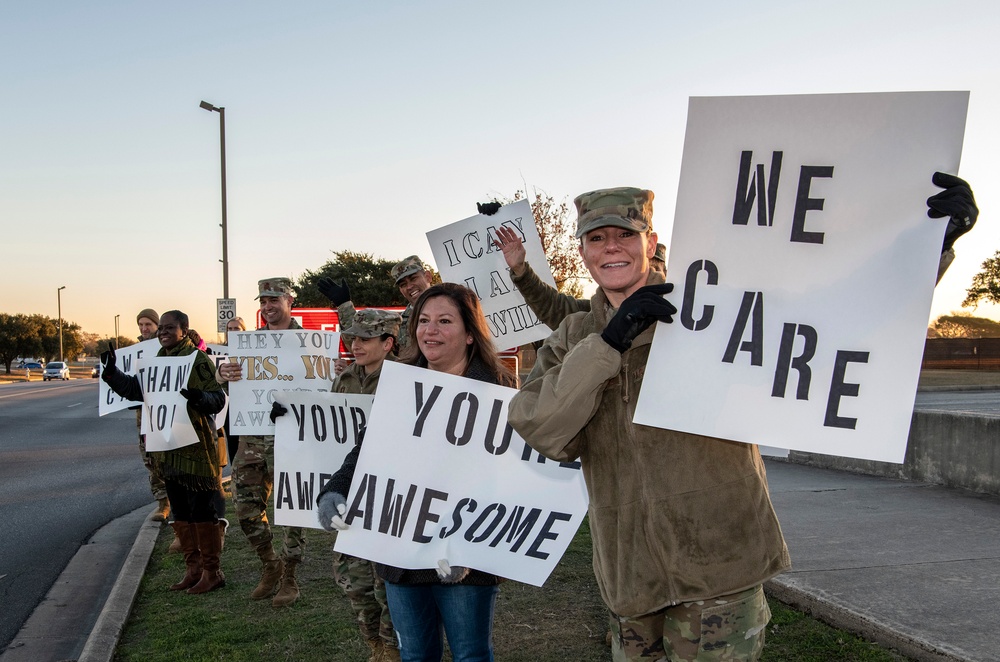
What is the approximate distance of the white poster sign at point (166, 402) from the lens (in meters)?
5.68

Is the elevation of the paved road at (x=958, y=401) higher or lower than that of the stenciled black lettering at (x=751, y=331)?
lower

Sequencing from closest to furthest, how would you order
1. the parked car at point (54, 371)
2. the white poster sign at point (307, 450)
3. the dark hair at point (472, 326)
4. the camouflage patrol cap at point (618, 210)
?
the camouflage patrol cap at point (618, 210), the dark hair at point (472, 326), the white poster sign at point (307, 450), the parked car at point (54, 371)

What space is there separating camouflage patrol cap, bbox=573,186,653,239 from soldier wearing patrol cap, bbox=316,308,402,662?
1.61 m

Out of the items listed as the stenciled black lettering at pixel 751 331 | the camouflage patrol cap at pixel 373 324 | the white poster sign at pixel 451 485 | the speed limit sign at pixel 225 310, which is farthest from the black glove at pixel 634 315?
the speed limit sign at pixel 225 310

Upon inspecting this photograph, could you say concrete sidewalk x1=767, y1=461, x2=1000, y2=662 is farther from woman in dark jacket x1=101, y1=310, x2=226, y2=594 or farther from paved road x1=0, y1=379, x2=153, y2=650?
paved road x1=0, y1=379, x2=153, y2=650

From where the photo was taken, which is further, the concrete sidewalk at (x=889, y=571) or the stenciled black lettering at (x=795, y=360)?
the concrete sidewalk at (x=889, y=571)

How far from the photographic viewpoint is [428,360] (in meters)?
3.29

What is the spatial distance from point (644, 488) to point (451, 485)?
3.11ft

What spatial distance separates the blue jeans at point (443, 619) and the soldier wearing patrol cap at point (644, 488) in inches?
24.1

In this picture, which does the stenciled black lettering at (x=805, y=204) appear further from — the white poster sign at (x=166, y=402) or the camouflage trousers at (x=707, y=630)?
the white poster sign at (x=166, y=402)

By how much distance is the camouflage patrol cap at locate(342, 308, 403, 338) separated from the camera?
4441mm

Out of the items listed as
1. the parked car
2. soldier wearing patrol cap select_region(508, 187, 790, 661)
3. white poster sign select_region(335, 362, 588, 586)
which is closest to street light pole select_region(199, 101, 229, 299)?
white poster sign select_region(335, 362, 588, 586)

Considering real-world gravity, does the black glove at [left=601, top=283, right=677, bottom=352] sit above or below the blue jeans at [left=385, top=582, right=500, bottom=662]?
above

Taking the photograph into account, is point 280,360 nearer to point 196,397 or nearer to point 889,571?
point 196,397
